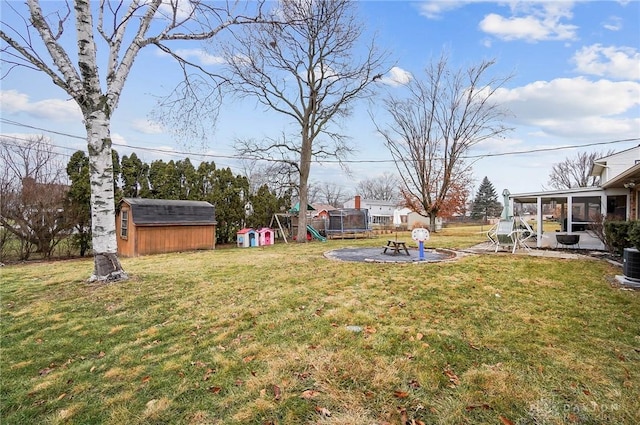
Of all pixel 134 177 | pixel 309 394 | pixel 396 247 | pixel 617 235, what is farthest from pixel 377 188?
pixel 309 394

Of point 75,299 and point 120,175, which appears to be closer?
point 75,299

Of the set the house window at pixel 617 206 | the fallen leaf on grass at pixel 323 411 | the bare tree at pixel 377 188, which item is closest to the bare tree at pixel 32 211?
the fallen leaf on grass at pixel 323 411

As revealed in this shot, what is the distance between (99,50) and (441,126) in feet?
68.2

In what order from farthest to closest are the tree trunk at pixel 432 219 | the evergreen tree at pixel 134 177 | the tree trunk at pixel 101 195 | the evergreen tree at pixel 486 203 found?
1. the evergreen tree at pixel 486 203
2. the tree trunk at pixel 432 219
3. the evergreen tree at pixel 134 177
4. the tree trunk at pixel 101 195

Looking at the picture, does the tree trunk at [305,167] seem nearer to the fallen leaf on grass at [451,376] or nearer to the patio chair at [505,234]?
the patio chair at [505,234]

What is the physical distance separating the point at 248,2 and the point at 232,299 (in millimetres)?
5849

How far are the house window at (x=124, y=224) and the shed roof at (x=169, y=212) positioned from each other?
528mm

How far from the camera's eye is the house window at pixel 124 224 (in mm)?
11403

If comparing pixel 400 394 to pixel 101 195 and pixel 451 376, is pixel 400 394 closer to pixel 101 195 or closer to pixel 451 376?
pixel 451 376

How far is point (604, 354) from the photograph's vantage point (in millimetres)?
3021

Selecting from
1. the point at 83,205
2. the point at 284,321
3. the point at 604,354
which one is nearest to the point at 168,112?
the point at 284,321

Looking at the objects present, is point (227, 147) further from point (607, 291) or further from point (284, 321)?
point (607, 291)

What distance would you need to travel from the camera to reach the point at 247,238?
1407 cm

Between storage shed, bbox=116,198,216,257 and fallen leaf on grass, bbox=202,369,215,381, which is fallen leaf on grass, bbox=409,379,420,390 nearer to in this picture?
fallen leaf on grass, bbox=202,369,215,381
